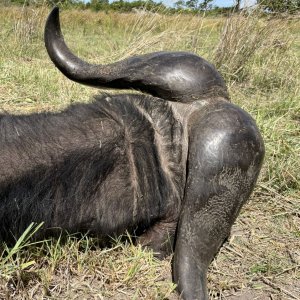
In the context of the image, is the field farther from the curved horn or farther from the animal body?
the curved horn

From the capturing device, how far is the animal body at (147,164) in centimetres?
161

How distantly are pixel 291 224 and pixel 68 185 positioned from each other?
4.08 feet

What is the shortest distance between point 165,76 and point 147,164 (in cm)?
34

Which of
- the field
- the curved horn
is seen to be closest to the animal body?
the curved horn

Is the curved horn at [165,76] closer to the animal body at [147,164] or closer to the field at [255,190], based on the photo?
the animal body at [147,164]

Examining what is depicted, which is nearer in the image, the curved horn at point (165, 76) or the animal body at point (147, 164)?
the animal body at point (147, 164)

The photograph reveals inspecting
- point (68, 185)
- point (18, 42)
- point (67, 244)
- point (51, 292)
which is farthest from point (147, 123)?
point (18, 42)

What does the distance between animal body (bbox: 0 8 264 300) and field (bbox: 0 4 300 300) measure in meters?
0.13

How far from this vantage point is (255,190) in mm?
2582

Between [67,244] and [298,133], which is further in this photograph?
[298,133]

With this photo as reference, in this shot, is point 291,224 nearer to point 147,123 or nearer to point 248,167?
point 248,167

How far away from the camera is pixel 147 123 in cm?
185

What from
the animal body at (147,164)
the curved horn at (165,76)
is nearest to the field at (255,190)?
the animal body at (147,164)

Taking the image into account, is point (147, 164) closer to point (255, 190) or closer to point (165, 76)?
point (165, 76)
